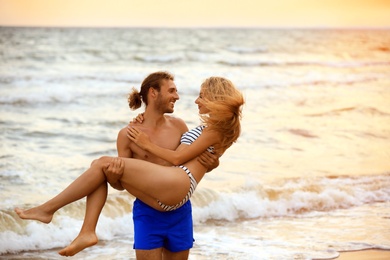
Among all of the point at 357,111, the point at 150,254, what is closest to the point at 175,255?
the point at 150,254

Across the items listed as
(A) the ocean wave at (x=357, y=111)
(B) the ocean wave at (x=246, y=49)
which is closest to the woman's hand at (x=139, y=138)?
(A) the ocean wave at (x=357, y=111)

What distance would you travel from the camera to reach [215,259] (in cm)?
641

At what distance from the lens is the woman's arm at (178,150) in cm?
431

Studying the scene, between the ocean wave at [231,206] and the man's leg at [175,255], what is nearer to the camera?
the man's leg at [175,255]

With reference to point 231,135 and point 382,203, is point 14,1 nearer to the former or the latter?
point 382,203

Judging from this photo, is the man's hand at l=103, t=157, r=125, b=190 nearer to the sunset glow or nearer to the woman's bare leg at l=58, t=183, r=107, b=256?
the woman's bare leg at l=58, t=183, r=107, b=256

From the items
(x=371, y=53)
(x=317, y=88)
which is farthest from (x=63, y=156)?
(x=371, y=53)

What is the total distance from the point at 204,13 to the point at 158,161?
37.8 metres

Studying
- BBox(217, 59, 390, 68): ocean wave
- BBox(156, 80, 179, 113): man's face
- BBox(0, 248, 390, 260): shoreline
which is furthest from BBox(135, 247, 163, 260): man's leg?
BBox(217, 59, 390, 68): ocean wave

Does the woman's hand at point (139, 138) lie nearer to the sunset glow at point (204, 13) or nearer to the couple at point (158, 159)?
the couple at point (158, 159)

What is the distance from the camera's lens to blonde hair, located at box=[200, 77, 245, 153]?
429cm

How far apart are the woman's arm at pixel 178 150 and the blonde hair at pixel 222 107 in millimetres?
68

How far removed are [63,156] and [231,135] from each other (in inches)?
279

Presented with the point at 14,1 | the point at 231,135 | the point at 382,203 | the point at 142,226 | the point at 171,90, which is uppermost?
the point at 14,1
